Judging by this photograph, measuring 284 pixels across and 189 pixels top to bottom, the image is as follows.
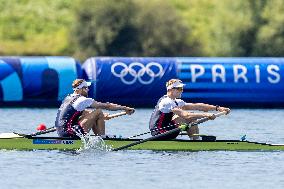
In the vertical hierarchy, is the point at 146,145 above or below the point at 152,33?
below

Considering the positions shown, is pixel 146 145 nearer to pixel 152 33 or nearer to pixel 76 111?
pixel 76 111

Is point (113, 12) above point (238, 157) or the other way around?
above

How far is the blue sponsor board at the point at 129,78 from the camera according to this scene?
1663 inches

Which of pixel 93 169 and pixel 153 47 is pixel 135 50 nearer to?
pixel 153 47

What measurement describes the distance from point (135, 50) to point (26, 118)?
33.8 m

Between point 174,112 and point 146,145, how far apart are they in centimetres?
104

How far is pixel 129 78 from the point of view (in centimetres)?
4256

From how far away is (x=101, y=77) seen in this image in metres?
42.1

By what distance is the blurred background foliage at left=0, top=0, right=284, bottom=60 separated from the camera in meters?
69.4

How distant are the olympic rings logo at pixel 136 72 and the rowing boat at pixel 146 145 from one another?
1605 centimetres

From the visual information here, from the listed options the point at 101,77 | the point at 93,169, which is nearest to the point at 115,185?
the point at 93,169

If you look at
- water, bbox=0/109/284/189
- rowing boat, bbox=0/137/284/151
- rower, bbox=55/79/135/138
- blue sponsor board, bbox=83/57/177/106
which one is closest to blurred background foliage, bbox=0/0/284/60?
blue sponsor board, bbox=83/57/177/106

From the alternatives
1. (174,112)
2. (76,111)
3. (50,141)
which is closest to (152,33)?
(174,112)

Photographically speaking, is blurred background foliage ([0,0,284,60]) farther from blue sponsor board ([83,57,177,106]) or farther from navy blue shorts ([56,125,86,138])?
navy blue shorts ([56,125,86,138])
